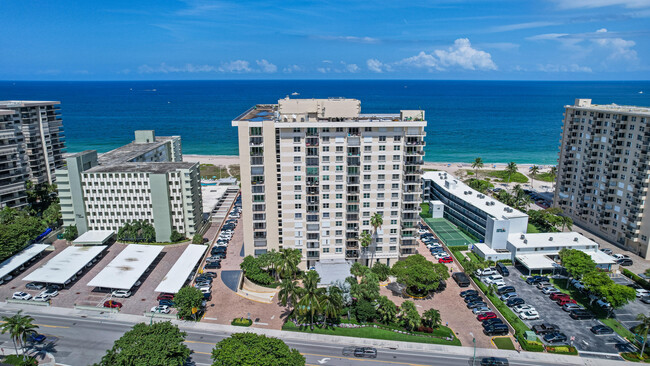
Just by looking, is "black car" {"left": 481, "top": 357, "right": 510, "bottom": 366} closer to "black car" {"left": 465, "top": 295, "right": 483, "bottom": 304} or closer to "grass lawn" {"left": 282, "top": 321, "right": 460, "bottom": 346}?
"grass lawn" {"left": 282, "top": 321, "right": 460, "bottom": 346}

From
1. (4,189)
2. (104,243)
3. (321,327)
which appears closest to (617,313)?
(321,327)

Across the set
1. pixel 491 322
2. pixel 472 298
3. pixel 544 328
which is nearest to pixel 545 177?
pixel 472 298

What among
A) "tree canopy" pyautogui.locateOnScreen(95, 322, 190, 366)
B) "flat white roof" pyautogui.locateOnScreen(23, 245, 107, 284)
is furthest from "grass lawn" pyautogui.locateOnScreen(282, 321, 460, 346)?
"flat white roof" pyautogui.locateOnScreen(23, 245, 107, 284)

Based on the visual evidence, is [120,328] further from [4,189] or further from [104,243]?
[4,189]

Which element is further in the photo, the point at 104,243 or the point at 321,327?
the point at 104,243

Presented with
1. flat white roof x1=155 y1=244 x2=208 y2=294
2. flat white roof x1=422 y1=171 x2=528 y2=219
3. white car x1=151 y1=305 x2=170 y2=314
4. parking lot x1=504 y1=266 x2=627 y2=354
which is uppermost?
flat white roof x1=422 y1=171 x2=528 y2=219

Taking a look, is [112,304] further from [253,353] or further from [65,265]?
[253,353]

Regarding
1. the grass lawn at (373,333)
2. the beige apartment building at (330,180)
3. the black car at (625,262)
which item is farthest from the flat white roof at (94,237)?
the black car at (625,262)
